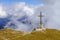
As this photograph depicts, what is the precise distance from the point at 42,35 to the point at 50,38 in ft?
14.5

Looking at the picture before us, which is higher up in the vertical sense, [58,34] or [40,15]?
[40,15]

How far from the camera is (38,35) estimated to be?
7106cm

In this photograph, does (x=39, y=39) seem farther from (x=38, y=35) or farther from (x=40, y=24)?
(x=40, y=24)

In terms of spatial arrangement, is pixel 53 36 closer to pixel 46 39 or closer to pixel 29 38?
pixel 46 39

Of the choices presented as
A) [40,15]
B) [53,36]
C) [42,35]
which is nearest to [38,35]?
[42,35]

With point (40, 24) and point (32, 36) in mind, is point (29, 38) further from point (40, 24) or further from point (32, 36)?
point (40, 24)

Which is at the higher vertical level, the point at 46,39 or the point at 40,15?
the point at 40,15

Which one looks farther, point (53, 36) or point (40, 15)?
point (40, 15)

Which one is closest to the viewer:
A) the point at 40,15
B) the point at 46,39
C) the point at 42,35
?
the point at 46,39

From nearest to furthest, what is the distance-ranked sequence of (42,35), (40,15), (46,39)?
1. (46,39)
2. (42,35)
3. (40,15)

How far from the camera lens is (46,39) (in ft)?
218

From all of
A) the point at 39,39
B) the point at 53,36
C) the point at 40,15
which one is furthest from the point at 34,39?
the point at 40,15

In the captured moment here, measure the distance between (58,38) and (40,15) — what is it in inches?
1002

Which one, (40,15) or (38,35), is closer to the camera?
(38,35)
